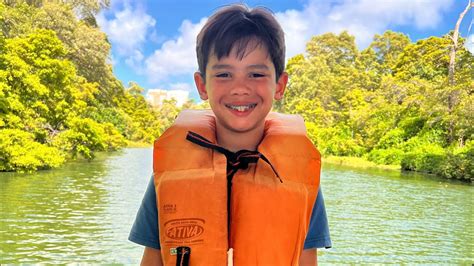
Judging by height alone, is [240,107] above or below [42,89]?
below

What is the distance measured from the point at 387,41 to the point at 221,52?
127 ft

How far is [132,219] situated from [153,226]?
6264mm

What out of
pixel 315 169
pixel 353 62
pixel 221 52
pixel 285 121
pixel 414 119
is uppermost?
pixel 353 62

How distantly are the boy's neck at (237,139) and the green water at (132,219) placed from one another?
4128 mm

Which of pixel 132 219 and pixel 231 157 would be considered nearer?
pixel 231 157

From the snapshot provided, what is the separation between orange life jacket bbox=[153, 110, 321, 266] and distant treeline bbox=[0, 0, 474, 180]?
11.3 meters

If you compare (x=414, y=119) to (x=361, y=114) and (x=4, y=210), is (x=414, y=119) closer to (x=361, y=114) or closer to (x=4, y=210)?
(x=361, y=114)

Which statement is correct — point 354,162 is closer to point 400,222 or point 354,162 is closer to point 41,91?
point 41,91

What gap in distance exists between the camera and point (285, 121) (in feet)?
4.92

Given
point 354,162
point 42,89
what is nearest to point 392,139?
point 354,162

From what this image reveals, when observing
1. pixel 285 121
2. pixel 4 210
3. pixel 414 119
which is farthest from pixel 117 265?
pixel 414 119

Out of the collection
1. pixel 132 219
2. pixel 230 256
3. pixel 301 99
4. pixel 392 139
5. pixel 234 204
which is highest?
pixel 301 99

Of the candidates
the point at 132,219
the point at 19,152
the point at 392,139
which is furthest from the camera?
the point at 392,139

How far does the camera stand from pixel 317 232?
136cm
